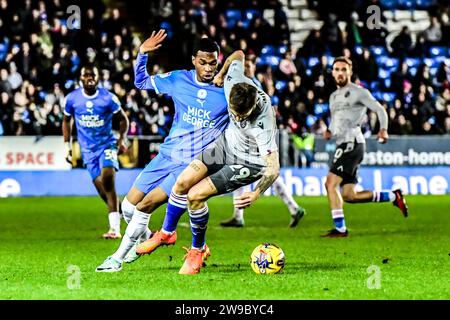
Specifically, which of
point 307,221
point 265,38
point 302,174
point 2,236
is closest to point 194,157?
point 2,236

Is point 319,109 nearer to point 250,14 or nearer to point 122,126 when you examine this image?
point 250,14

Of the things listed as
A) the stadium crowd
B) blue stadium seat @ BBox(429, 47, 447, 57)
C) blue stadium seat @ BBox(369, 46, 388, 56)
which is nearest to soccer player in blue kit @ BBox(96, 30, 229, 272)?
the stadium crowd

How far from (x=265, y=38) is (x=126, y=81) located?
484 centimetres

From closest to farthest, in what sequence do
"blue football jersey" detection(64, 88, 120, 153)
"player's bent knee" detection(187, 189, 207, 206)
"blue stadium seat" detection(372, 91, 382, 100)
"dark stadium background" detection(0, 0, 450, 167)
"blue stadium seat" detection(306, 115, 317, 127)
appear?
1. "player's bent knee" detection(187, 189, 207, 206)
2. "blue football jersey" detection(64, 88, 120, 153)
3. "dark stadium background" detection(0, 0, 450, 167)
4. "blue stadium seat" detection(306, 115, 317, 127)
5. "blue stadium seat" detection(372, 91, 382, 100)

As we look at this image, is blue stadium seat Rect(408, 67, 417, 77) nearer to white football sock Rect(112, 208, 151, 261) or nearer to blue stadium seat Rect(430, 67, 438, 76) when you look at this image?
blue stadium seat Rect(430, 67, 438, 76)

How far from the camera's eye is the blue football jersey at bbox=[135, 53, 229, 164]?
1073cm

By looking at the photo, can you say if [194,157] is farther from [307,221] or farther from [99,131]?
[307,221]

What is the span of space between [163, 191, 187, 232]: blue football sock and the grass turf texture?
1.47 ft

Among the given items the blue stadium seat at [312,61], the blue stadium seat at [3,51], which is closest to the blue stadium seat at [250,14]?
the blue stadium seat at [312,61]

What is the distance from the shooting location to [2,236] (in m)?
14.8

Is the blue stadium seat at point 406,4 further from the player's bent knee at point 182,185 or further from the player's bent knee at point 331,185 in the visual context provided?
the player's bent knee at point 182,185

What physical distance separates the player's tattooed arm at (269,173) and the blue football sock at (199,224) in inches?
33.0

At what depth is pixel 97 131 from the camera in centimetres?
1498

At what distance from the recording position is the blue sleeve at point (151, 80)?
1076 centimetres
